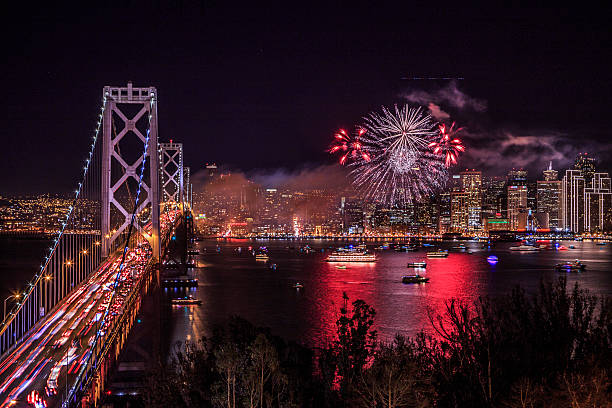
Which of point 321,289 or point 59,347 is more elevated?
point 59,347

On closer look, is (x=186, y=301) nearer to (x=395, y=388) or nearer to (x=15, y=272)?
(x=15, y=272)

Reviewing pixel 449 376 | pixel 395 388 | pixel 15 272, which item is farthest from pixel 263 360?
pixel 15 272

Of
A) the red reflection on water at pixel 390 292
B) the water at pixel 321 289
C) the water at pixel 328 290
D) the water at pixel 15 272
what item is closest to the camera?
the red reflection on water at pixel 390 292

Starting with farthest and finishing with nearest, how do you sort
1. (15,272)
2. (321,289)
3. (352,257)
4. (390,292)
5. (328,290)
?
1. (352,257)
2. (15,272)
3. (321,289)
4. (328,290)
5. (390,292)

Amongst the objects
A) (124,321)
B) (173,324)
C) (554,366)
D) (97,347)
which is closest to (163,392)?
(97,347)

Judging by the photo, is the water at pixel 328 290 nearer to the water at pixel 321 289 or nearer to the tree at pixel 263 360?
the water at pixel 321 289

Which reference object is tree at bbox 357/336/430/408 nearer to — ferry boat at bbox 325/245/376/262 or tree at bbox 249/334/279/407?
tree at bbox 249/334/279/407

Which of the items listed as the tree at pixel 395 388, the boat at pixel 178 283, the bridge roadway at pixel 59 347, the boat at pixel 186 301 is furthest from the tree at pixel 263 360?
the boat at pixel 178 283
